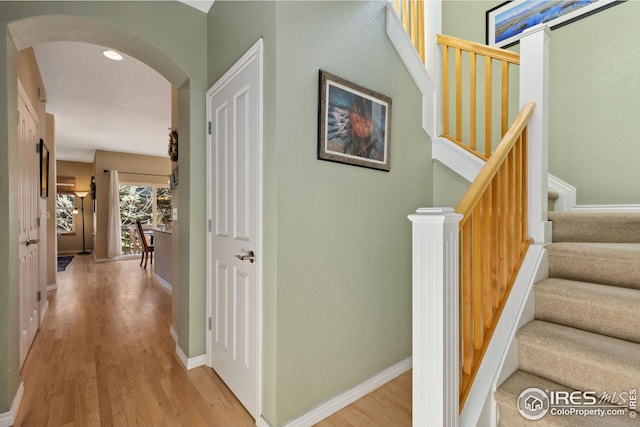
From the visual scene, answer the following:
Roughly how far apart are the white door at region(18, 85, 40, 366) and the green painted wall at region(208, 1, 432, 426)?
1571 millimetres

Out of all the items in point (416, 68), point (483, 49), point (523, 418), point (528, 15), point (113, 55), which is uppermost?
point (528, 15)

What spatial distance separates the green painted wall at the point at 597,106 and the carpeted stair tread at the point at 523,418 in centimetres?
143

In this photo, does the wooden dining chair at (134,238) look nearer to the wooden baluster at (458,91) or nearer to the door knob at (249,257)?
the door knob at (249,257)

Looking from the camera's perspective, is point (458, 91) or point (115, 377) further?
point (458, 91)

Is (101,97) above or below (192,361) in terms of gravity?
above

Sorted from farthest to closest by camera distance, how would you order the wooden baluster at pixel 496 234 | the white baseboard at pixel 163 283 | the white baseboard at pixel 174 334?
the white baseboard at pixel 163 283
the white baseboard at pixel 174 334
the wooden baluster at pixel 496 234

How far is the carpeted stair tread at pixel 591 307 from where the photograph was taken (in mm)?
1301

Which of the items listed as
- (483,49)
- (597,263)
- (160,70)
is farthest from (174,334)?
(483,49)

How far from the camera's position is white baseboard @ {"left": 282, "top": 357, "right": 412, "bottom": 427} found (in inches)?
65.4

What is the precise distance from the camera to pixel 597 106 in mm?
2451

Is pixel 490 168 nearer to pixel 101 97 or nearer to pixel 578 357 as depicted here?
pixel 578 357

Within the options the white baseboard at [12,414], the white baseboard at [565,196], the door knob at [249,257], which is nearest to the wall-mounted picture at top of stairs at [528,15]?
the white baseboard at [565,196]

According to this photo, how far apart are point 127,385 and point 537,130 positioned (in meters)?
3.01

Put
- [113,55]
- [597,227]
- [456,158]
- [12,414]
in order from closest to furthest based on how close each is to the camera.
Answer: [12,414], [597,227], [456,158], [113,55]
